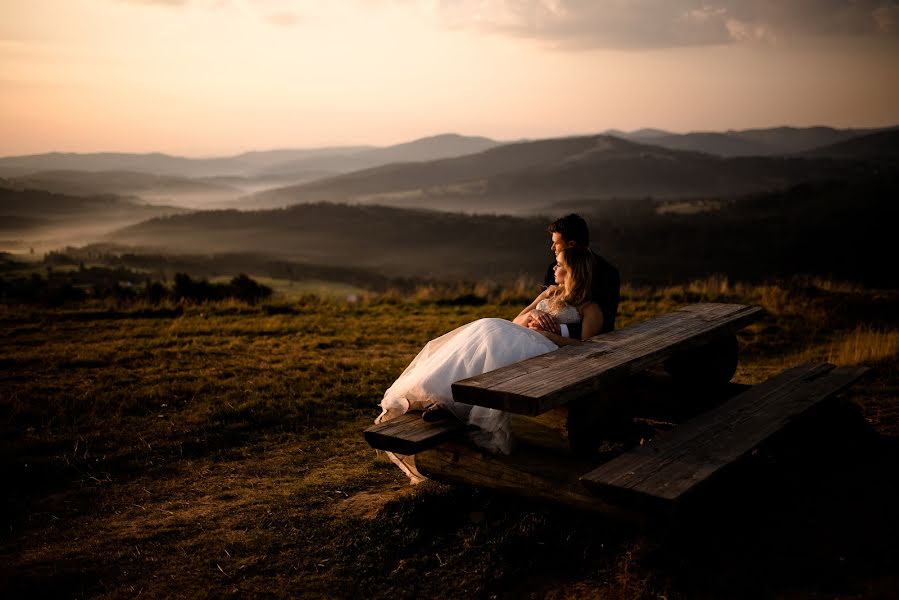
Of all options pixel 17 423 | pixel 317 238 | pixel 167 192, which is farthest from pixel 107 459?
pixel 167 192

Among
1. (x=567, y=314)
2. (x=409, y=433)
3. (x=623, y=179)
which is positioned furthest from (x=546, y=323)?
(x=623, y=179)

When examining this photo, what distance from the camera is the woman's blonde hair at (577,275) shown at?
4.73 m

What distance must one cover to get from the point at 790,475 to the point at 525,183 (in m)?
182

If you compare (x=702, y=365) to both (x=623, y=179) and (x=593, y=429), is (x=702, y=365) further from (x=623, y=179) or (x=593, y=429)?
(x=623, y=179)

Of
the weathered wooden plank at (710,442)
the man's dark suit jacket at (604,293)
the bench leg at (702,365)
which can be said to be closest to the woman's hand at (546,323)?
the man's dark suit jacket at (604,293)

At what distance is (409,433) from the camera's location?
3.59m

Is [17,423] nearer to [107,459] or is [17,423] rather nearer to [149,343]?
[107,459]

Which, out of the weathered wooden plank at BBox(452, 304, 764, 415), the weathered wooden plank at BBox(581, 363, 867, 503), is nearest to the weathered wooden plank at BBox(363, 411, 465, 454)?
the weathered wooden plank at BBox(452, 304, 764, 415)

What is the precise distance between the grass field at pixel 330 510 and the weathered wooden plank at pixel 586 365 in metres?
0.82

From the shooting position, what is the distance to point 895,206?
6166 centimetres

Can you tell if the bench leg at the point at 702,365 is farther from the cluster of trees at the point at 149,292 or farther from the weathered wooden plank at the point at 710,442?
the cluster of trees at the point at 149,292

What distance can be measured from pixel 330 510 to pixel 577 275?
243cm

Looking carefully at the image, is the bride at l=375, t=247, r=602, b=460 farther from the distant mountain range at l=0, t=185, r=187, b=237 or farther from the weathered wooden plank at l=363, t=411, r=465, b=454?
the distant mountain range at l=0, t=185, r=187, b=237

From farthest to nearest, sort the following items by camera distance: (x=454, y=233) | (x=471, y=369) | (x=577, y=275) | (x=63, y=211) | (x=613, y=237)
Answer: (x=454, y=233) < (x=63, y=211) < (x=613, y=237) < (x=577, y=275) < (x=471, y=369)
